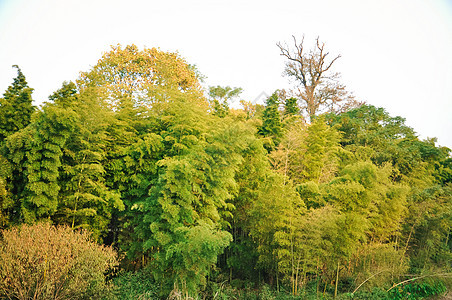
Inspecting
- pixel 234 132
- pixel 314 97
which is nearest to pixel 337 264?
pixel 234 132

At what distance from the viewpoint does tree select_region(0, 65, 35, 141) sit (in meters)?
6.31

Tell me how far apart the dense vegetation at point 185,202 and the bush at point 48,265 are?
38 mm

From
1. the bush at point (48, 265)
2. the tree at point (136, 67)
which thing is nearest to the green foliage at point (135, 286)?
the bush at point (48, 265)

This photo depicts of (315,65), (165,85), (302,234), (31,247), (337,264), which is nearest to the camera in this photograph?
(31,247)

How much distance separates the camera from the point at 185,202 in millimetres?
5258

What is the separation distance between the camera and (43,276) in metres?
4.54

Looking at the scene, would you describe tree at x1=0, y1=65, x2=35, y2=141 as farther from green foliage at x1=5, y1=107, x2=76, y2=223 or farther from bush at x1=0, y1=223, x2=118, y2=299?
bush at x1=0, y1=223, x2=118, y2=299

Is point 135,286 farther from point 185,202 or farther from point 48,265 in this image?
point 185,202

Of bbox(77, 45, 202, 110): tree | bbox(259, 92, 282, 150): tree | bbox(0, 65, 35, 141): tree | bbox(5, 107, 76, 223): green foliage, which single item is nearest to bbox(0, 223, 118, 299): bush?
bbox(5, 107, 76, 223): green foliage

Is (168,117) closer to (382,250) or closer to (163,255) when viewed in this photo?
(163,255)

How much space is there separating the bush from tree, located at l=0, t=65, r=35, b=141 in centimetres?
259

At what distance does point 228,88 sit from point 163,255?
16.6 meters

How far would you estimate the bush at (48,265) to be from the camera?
4.42 metres

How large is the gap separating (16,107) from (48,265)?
3.93m
